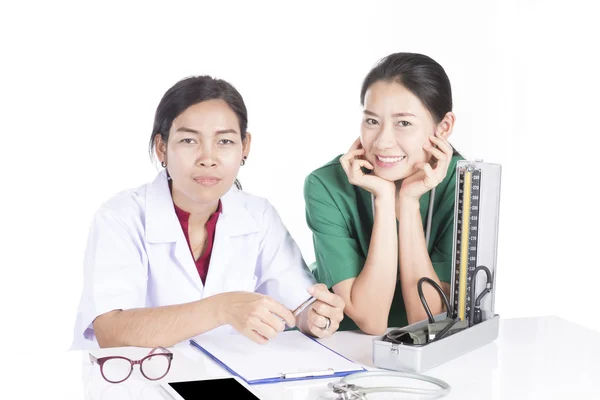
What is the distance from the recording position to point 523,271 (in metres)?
3.17

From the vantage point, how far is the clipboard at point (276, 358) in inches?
57.0

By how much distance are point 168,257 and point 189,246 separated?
7 centimetres

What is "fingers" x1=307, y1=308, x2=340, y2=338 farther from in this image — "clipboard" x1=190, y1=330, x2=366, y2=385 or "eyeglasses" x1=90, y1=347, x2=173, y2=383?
"eyeglasses" x1=90, y1=347, x2=173, y2=383

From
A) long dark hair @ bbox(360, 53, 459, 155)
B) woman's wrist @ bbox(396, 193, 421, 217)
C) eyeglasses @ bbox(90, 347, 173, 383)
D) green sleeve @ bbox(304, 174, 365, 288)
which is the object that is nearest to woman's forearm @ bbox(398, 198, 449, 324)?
woman's wrist @ bbox(396, 193, 421, 217)

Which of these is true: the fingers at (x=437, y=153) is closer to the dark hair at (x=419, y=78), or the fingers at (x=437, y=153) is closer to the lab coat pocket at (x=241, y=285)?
the dark hair at (x=419, y=78)

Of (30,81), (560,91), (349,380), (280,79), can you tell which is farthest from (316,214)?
(560,91)

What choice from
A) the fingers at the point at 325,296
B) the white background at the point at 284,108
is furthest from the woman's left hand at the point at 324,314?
the white background at the point at 284,108

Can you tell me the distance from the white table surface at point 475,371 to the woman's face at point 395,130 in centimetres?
44

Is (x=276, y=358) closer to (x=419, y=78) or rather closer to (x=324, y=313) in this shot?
(x=324, y=313)

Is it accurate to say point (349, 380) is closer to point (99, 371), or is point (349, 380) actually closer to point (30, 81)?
point (99, 371)

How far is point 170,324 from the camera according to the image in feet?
5.40

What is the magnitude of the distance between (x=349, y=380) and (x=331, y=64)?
67.0 inches

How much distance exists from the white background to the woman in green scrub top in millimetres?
927

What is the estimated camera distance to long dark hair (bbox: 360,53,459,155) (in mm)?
1931
